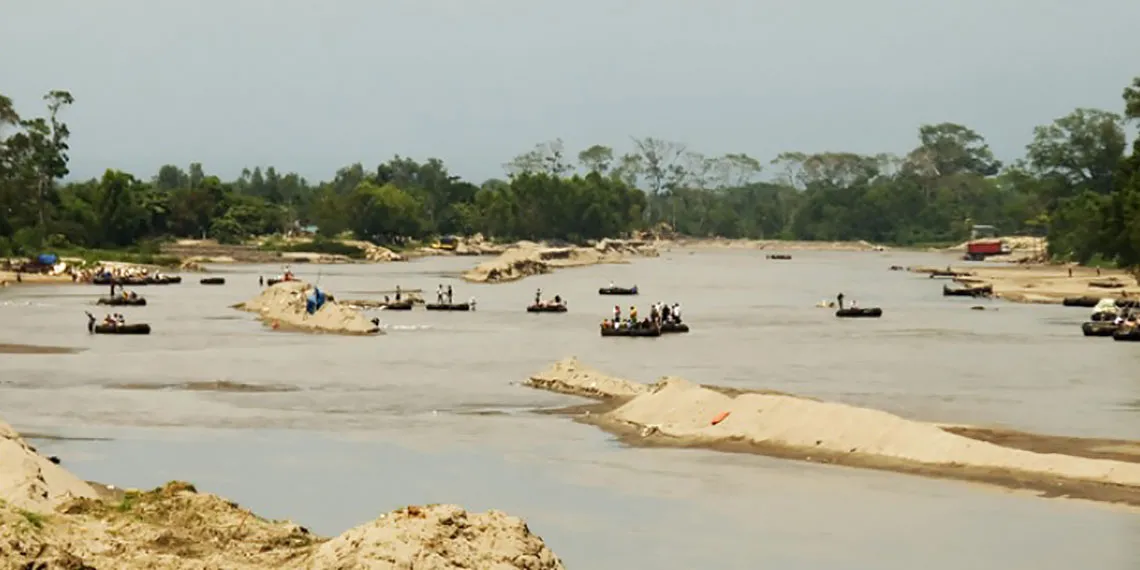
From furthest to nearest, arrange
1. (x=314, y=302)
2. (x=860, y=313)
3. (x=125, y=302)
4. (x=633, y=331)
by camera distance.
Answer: (x=125, y=302) → (x=860, y=313) → (x=314, y=302) → (x=633, y=331)

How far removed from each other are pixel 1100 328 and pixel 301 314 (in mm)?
38255

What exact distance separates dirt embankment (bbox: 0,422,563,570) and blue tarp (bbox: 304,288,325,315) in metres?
65.5

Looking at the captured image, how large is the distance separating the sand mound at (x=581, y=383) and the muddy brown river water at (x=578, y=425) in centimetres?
90

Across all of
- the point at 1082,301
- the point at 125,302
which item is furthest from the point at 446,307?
the point at 1082,301

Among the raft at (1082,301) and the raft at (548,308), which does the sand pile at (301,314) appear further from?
the raft at (1082,301)

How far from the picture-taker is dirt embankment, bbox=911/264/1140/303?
10844 cm

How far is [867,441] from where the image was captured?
37094mm

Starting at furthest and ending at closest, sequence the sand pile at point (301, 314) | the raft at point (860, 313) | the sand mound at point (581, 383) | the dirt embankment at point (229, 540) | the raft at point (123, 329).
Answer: the raft at point (860, 313)
the sand pile at point (301, 314)
the raft at point (123, 329)
the sand mound at point (581, 383)
the dirt embankment at point (229, 540)

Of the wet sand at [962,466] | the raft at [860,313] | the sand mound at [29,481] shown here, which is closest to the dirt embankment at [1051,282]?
the raft at [860,313]

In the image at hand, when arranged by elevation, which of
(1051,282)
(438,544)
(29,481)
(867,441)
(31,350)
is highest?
(438,544)

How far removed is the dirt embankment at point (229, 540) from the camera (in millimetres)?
14812

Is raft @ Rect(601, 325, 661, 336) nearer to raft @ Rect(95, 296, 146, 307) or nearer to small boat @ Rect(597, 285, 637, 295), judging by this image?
raft @ Rect(95, 296, 146, 307)

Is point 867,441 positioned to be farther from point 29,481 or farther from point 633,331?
point 633,331

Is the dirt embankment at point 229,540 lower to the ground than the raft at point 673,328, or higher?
higher
